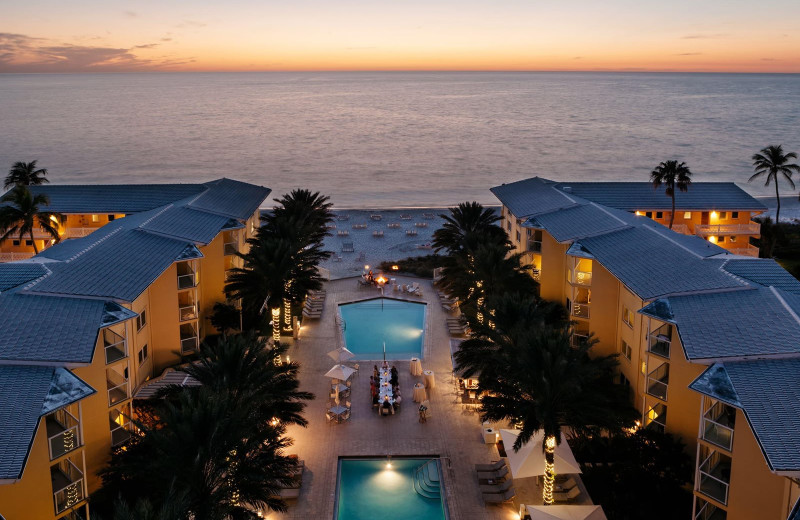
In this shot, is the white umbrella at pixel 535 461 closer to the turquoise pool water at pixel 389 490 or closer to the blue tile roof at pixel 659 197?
the turquoise pool water at pixel 389 490

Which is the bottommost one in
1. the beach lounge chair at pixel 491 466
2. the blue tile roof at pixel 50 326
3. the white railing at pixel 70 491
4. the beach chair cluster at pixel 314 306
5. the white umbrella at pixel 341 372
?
the beach lounge chair at pixel 491 466

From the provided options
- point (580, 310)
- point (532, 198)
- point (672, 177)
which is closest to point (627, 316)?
point (580, 310)

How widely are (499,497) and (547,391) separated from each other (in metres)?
4.82

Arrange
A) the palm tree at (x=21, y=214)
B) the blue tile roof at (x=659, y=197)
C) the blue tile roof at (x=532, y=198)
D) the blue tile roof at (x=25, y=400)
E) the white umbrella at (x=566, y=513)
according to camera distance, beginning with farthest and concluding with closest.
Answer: the blue tile roof at (x=659, y=197) < the blue tile roof at (x=532, y=198) < the palm tree at (x=21, y=214) < the white umbrella at (x=566, y=513) < the blue tile roof at (x=25, y=400)

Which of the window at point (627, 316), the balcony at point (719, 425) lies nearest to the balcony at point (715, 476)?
the balcony at point (719, 425)

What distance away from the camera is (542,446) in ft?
72.9

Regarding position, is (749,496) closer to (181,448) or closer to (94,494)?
(181,448)

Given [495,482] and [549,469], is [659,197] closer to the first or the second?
[495,482]

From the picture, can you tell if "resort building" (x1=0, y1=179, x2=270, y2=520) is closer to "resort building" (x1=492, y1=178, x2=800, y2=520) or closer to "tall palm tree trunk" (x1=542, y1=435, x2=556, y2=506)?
"tall palm tree trunk" (x1=542, y1=435, x2=556, y2=506)

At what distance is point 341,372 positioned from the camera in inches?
1205

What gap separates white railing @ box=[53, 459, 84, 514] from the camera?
1805 cm

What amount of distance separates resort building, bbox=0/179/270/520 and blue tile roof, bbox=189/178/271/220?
0.89ft

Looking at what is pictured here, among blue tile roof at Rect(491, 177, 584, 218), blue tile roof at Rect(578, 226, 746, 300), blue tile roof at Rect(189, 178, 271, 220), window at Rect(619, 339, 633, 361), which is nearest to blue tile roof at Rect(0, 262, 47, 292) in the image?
blue tile roof at Rect(189, 178, 271, 220)

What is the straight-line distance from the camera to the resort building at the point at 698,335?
55.8ft
